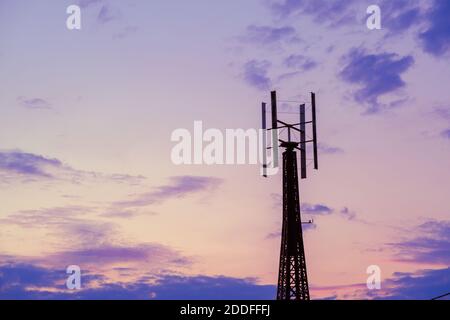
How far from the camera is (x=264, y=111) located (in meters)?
59.0
